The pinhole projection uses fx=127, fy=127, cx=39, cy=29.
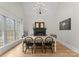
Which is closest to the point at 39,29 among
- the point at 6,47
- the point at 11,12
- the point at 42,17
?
the point at 42,17

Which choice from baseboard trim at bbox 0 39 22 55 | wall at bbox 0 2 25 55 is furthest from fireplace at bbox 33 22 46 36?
baseboard trim at bbox 0 39 22 55

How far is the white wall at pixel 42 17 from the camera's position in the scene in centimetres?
931

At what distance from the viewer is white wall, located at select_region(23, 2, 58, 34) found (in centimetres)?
931

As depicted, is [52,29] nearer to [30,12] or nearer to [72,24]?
[30,12]

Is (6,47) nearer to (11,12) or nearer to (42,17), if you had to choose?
(11,12)

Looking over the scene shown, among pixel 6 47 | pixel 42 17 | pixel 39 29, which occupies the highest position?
pixel 42 17

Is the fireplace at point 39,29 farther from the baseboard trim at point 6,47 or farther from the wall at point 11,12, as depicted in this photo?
the baseboard trim at point 6,47

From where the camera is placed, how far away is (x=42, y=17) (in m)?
10.1

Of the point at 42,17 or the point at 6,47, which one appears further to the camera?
the point at 42,17

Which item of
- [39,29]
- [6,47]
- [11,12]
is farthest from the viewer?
[39,29]

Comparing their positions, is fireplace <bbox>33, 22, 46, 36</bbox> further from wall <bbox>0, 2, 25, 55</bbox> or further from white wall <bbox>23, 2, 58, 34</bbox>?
wall <bbox>0, 2, 25, 55</bbox>

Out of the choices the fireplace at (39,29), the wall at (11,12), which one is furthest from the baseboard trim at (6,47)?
the fireplace at (39,29)

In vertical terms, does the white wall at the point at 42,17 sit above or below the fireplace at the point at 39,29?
above

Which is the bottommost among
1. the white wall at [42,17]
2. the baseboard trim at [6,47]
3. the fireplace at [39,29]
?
the baseboard trim at [6,47]
